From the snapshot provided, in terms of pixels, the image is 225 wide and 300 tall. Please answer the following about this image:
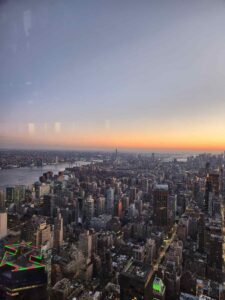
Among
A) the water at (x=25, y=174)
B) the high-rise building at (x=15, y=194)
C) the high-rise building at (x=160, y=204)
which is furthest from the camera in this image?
the high-rise building at (x=160, y=204)

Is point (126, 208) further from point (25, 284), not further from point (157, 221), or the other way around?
point (25, 284)

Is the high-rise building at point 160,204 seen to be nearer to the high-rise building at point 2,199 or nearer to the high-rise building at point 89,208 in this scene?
the high-rise building at point 89,208

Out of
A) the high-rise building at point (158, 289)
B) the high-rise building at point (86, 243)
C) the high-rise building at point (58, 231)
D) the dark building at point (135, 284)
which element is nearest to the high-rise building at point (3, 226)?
the high-rise building at point (58, 231)

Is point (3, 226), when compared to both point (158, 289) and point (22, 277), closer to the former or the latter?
point (22, 277)

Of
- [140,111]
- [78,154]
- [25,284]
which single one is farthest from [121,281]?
[140,111]

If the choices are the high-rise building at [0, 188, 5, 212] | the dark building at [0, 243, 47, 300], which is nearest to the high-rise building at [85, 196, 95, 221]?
the high-rise building at [0, 188, 5, 212]

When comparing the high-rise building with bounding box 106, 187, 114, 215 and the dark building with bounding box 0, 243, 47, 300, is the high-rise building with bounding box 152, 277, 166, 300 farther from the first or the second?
the high-rise building with bounding box 106, 187, 114, 215
